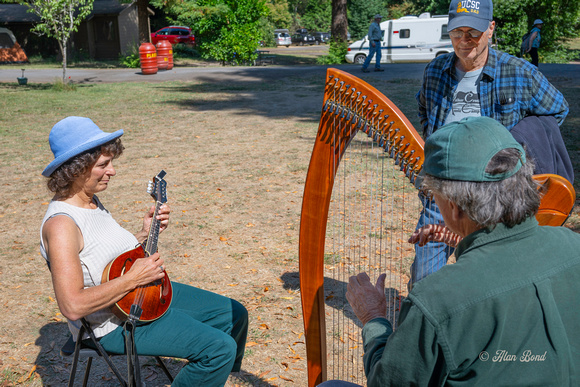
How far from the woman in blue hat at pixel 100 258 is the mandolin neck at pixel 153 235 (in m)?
0.08

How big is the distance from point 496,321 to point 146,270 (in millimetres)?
1852

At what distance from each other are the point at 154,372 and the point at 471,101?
2879mm

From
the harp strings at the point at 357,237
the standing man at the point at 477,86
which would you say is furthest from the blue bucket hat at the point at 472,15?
the harp strings at the point at 357,237

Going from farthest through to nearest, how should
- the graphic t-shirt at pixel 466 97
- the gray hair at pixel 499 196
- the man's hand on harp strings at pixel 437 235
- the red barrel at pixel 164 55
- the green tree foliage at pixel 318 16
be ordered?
the green tree foliage at pixel 318 16
the red barrel at pixel 164 55
the graphic t-shirt at pixel 466 97
the man's hand on harp strings at pixel 437 235
the gray hair at pixel 499 196

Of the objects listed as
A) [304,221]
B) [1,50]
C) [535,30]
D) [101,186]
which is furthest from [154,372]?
[1,50]

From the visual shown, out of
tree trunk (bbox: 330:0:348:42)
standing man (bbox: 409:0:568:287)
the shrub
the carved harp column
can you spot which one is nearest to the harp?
the carved harp column

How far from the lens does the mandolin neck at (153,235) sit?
300cm

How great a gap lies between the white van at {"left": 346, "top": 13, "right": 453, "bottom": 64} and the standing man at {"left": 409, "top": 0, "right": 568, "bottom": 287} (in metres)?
23.0

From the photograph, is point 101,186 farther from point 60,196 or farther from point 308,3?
point 308,3

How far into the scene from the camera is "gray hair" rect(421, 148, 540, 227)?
1481mm

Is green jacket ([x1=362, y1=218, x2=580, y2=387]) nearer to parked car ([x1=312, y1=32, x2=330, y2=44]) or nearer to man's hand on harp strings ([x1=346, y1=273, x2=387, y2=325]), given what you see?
man's hand on harp strings ([x1=346, y1=273, x2=387, y2=325])

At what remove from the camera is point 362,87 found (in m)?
2.46

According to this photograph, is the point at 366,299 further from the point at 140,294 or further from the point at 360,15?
the point at 360,15

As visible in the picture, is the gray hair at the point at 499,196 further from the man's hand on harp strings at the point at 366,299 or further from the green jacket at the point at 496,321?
the man's hand on harp strings at the point at 366,299
